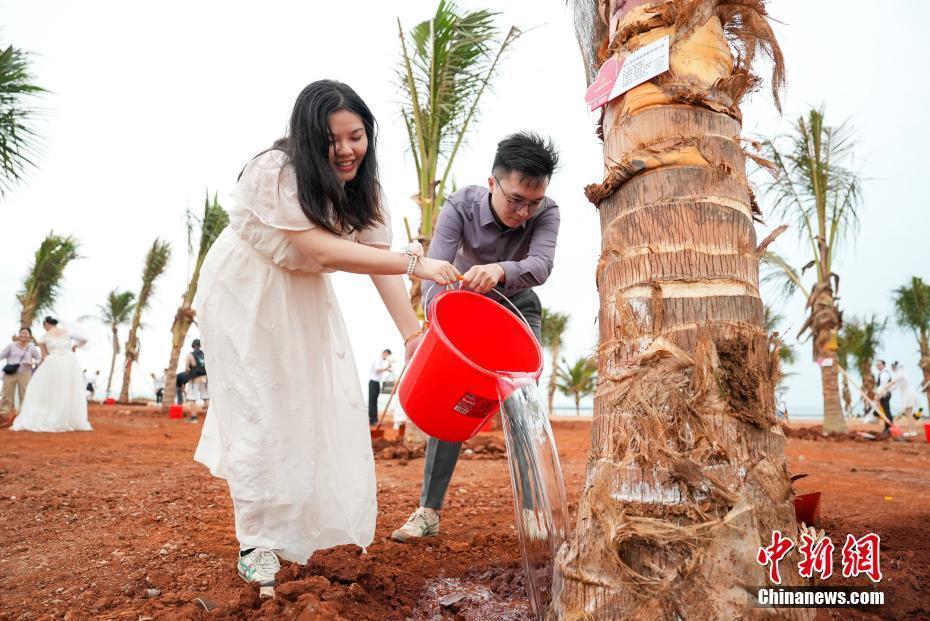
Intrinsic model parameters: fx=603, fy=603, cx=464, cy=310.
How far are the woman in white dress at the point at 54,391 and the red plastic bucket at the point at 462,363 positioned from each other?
7938 mm

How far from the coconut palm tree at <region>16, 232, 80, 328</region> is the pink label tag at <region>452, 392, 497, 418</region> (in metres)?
16.8

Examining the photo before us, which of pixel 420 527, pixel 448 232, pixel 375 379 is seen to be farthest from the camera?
pixel 375 379

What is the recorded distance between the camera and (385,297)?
7.55 ft

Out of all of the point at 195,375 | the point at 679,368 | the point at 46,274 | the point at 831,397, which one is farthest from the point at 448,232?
the point at 46,274

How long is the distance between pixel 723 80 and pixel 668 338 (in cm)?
71

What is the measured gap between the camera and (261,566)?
6.11 feet

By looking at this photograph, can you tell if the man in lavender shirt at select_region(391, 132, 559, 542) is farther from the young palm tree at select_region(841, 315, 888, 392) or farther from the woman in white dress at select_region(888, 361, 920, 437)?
the young palm tree at select_region(841, 315, 888, 392)

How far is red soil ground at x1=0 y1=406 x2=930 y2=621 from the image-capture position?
5.35 feet

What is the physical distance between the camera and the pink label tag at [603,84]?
1.67 m

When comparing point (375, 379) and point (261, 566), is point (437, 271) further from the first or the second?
point (375, 379)

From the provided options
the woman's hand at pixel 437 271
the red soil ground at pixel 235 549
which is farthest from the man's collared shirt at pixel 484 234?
the red soil ground at pixel 235 549

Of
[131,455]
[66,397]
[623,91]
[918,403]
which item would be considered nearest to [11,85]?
[66,397]

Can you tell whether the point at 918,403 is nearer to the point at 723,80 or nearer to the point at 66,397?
the point at 723,80

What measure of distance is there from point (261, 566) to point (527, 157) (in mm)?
1701
